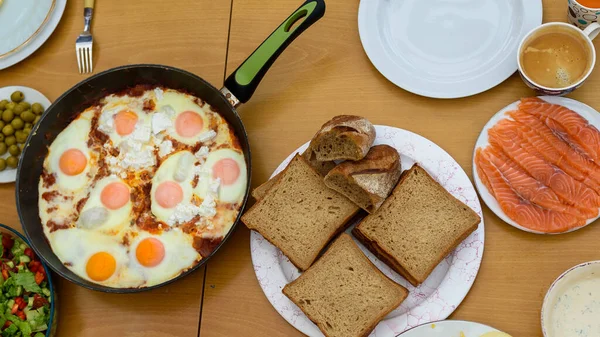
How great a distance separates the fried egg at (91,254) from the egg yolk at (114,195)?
13cm

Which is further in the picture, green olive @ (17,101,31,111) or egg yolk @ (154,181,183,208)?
green olive @ (17,101,31,111)

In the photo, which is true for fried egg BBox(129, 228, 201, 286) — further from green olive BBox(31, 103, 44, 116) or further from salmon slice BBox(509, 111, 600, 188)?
salmon slice BBox(509, 111, 600, 188)

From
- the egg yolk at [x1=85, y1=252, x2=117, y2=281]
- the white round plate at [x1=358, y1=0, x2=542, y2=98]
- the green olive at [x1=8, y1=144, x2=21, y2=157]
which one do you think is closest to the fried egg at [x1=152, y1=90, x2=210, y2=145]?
the egg yolk at [x1=85, y1=252, x2=117, y2=281]

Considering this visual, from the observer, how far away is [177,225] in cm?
236

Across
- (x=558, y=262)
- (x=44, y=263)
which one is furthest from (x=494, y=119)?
(x=44, y=263)

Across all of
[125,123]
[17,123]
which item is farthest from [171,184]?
[17,123]

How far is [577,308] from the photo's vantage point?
2096mm

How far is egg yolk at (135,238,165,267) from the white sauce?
4.96 ft

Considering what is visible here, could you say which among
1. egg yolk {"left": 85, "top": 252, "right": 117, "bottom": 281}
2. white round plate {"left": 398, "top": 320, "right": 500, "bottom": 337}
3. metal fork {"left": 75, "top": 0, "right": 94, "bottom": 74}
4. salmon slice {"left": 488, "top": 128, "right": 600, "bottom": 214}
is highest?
metal fork {"left": 75, "top": 0, "right": 94, "bottom": 74}

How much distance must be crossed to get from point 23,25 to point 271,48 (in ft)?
4.30

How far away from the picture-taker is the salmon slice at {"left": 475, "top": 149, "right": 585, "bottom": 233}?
7.09 ft

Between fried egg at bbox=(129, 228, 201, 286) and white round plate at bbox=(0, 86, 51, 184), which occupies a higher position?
white round plate at bbox=(0, 86, 51, 184)

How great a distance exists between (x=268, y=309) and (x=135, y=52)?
1380 mm

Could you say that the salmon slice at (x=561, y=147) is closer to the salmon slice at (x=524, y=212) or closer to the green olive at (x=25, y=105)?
the salmon slice at (x=524, y=212)
